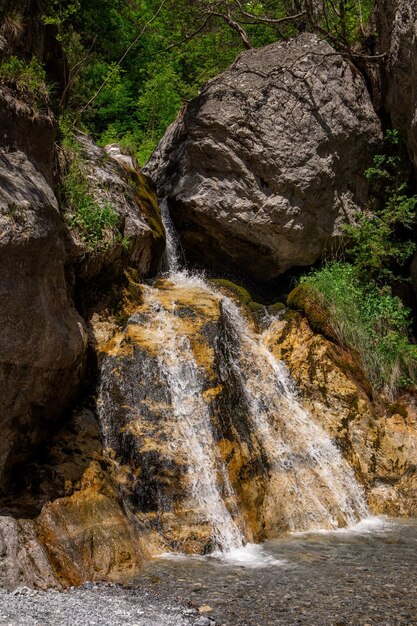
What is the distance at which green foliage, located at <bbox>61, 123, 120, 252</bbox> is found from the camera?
7.91 m

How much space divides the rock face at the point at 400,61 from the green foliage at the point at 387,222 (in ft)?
1.77

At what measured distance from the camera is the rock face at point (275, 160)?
1128 cm

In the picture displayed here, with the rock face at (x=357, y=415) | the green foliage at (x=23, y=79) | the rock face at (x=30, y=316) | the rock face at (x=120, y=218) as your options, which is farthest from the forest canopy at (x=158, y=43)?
the rock face at (x=357, y=415)

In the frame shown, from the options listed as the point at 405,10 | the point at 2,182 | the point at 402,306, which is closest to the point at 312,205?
the point at 402,306

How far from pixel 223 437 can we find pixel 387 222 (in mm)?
6346

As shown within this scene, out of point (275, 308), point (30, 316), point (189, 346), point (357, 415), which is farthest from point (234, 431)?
point (275, 308)

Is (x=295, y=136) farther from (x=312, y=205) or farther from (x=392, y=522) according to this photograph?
(x=392, y=522)

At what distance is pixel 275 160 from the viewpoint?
11242mm

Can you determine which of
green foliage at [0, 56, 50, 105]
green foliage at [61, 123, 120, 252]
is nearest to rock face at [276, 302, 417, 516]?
green foliage at [61, 123, 120, 252]

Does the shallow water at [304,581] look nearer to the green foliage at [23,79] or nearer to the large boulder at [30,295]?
the large boulder at [30,295]

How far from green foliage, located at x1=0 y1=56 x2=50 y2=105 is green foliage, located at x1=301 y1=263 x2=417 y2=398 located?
18.5ft

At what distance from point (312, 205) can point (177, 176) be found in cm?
285

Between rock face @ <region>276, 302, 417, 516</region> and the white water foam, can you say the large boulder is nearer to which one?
the white water foam

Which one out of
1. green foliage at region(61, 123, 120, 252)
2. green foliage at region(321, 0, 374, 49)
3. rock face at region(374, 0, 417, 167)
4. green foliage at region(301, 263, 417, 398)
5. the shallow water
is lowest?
the shallow water
